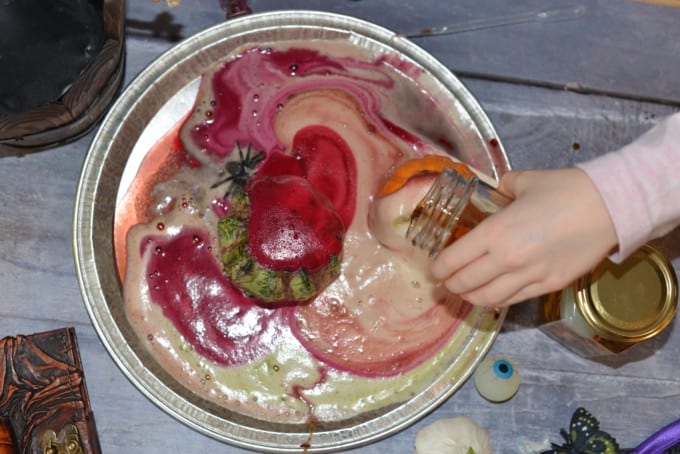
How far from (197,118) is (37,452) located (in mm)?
406

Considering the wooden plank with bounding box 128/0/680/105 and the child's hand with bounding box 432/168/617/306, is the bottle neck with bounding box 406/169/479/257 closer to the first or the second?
the child's hand with bounding box 432/168/617/306

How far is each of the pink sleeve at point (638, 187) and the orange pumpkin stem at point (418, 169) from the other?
16 cm

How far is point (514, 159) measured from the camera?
2.91ft

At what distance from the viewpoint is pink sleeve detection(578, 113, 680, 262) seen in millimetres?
637

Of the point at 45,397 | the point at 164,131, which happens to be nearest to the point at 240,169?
the point at 164,131

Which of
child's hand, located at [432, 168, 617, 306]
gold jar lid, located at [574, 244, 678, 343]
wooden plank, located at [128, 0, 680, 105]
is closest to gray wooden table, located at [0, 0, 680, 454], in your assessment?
wooden plank, located at [128, 0, 680, 105]

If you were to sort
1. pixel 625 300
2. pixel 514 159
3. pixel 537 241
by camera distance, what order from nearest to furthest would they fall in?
pixel 537 241
pixel 625 300
pixel 514 159

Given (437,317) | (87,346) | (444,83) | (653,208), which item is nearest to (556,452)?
(437,317)

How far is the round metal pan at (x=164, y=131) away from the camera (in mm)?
774

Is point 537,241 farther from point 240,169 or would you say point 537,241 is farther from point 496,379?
point 240,169

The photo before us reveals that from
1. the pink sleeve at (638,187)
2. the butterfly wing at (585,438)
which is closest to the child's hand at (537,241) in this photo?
the pink sleeve at (638,187)

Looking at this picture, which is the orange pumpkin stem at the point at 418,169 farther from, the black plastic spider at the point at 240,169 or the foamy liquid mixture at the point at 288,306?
the black plastic spider at the point at 240,169

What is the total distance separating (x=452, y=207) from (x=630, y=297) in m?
0.24

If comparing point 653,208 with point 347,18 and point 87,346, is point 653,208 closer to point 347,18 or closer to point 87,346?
point 347,18
